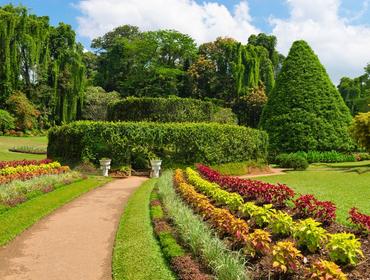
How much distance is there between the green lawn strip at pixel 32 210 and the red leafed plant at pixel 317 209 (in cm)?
521

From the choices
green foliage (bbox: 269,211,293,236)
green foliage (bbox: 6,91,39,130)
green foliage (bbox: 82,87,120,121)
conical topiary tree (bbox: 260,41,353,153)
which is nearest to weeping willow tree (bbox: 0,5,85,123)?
green foliage (bbox: 82,87,120,121)

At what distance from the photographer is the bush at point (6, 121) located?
135 ft

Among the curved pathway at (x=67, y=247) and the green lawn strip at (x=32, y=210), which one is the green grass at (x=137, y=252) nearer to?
the curved pathway at (x=67, y=247)

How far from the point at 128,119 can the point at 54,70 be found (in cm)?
2976

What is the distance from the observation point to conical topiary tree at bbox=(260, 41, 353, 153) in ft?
101

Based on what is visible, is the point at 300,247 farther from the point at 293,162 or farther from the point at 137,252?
the point at 293,162

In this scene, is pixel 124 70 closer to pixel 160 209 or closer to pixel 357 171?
pixel 357 171

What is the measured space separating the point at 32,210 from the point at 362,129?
19.4m

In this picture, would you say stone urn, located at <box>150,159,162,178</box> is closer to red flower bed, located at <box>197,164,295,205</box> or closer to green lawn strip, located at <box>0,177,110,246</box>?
green lawn strip, located at <box>0,177,110,246</box>

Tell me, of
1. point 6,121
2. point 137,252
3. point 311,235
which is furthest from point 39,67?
point 311,235

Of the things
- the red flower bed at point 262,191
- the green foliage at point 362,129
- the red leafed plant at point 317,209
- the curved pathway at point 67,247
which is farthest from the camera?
the green foliage at point 362,129

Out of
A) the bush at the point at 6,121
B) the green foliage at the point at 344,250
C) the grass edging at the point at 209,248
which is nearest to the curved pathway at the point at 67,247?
the grass edging at the point at 209,248

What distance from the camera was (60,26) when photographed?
5584cm

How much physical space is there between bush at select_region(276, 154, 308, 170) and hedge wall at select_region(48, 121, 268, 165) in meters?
4.45
